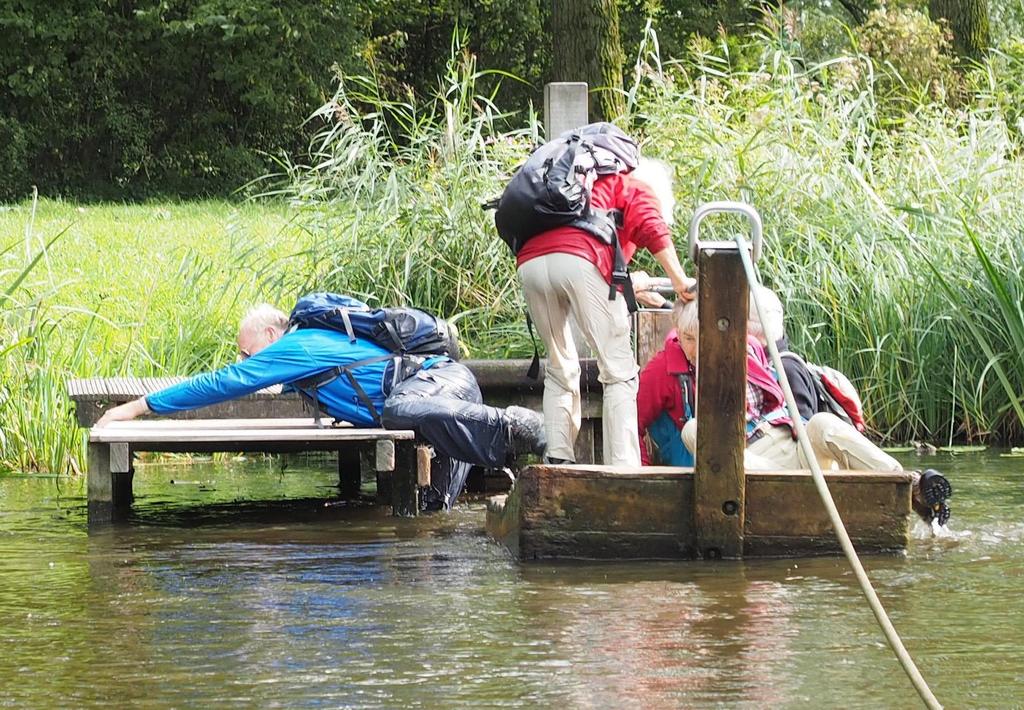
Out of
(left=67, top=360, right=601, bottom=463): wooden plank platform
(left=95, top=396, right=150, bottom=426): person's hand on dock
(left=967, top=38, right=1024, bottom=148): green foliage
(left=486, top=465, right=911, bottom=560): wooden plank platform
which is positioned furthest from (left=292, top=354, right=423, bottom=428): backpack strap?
(left=967, top=38, right=1024, bottom=148): green foliage

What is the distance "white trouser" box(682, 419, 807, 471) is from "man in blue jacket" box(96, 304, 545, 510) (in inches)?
49.2

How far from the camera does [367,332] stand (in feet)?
25.4

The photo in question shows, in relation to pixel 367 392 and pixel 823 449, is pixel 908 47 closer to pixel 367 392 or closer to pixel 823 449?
pixel 367 392

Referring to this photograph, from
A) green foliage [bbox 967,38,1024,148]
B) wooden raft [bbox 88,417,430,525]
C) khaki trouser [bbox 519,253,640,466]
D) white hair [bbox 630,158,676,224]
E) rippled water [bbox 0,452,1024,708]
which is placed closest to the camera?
rippled water [bbox 0,452,1024,708]

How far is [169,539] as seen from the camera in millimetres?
7188

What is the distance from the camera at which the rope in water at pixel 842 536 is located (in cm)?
368

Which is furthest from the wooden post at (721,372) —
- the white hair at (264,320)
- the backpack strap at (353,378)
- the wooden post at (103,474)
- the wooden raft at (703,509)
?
the wooden post at (103,474)

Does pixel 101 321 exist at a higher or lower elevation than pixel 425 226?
lower

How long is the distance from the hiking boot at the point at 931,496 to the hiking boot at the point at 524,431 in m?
1.68

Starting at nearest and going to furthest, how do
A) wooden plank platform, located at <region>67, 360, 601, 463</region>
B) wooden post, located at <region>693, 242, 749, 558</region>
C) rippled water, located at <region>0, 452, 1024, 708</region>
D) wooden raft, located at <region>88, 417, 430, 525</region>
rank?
1. rippled water, located at <region>0, 452, 1024, 708</region>
2. wooden post, located at <region>693, 242, 749, 558</region>
3. wooden raft, located at <region>88, 417, 430, 525</region>
4. wooden plank platform, located at <region>67, 360, 601, 463</region>

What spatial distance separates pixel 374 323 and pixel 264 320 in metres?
0.49

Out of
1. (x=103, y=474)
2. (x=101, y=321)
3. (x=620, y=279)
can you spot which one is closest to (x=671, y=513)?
(x=620, y=279)

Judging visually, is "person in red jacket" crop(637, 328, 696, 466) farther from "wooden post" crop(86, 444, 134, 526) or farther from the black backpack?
"wooden post" crop(86, 444, 134, 526)

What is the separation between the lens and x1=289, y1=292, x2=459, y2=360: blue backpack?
7.70 meters
